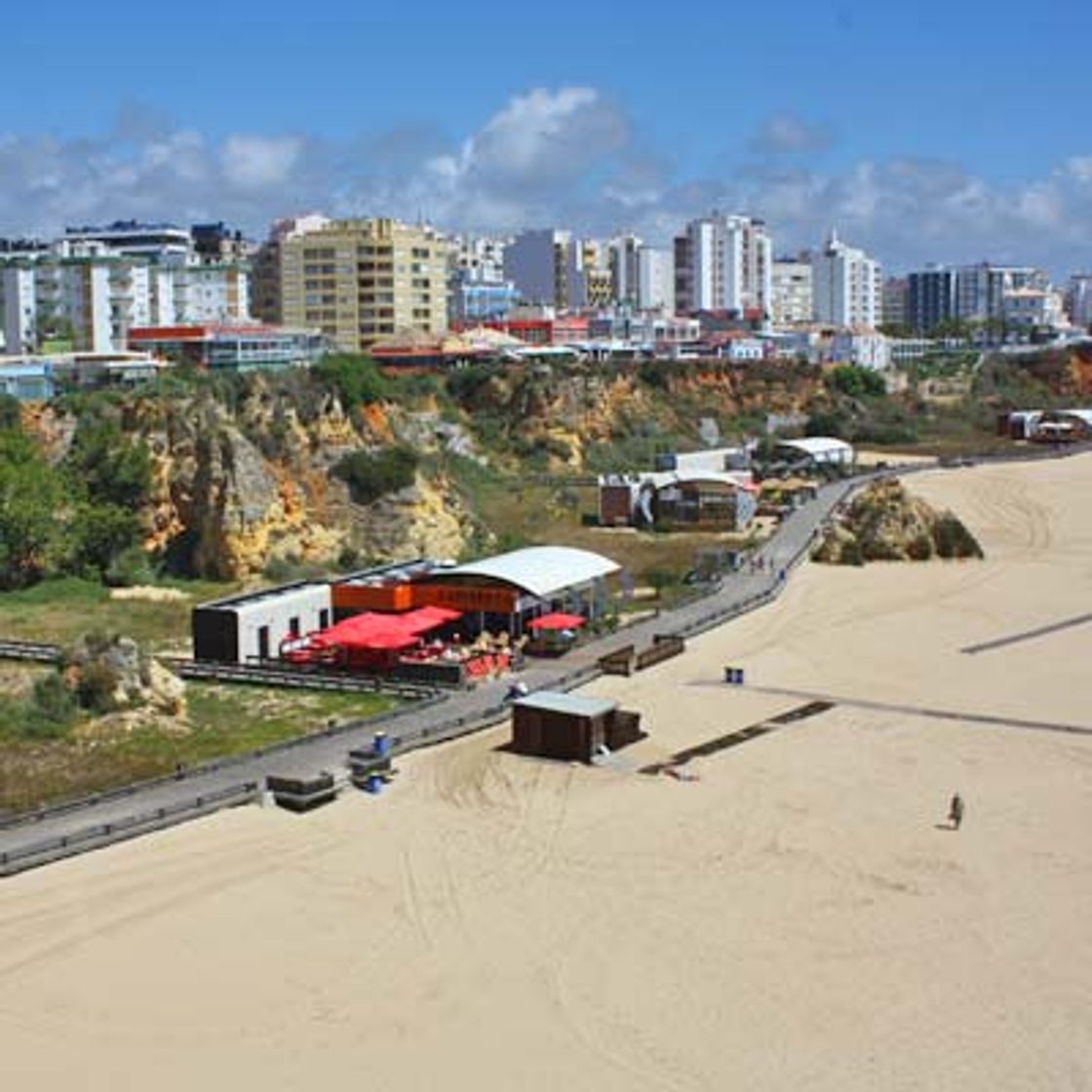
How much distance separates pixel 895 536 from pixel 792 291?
114671mm

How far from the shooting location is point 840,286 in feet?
512

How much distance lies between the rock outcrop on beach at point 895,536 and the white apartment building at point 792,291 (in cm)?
10822

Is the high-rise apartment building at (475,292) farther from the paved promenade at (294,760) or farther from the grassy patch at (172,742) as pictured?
the grassy patch at (172,742)

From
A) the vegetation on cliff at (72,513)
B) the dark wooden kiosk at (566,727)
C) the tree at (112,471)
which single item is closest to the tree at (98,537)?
the vegetation on cliff at (72,513)

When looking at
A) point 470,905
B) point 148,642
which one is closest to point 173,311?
point 148,642

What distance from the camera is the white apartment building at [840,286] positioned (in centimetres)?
15612

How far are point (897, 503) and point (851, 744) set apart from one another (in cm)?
2166

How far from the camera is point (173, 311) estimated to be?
8600 cm

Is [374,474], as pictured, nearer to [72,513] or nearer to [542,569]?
[72,513]

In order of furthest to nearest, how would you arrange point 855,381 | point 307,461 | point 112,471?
1. point 855,381
2. point 307,461
3. point 112,471

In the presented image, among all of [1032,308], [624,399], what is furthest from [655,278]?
[624,399]

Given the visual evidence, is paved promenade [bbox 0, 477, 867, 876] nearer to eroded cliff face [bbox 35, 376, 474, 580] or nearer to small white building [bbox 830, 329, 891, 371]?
eroded cliff face [bbox 35, 376, 474, 580]

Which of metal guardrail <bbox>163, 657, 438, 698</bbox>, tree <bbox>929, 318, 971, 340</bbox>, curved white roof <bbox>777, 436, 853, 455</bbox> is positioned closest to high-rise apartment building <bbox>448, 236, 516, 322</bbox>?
tree <bbox>929, 318, 971, 340</bbox>

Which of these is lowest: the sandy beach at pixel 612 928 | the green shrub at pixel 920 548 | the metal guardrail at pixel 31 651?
the sandy beach at pixel 612 928
